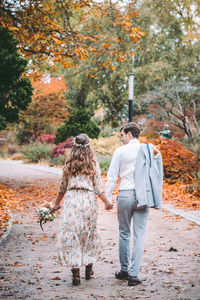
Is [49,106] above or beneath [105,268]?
above

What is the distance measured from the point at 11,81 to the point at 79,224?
8.82 metres

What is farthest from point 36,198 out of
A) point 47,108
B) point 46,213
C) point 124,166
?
point 47,108

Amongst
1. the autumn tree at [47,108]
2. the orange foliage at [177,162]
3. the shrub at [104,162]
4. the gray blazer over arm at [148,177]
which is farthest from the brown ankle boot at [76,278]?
the autumn tree at [47,108]

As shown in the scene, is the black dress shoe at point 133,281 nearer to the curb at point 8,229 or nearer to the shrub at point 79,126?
the curb at point 8,229

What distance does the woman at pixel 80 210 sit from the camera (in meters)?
4.68

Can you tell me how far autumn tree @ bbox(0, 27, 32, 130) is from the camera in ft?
39.8

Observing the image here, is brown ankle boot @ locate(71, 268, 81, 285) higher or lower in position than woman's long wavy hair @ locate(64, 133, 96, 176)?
lower

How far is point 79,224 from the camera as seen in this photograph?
4.74 m

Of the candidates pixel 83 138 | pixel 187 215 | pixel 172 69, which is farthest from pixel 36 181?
pixel 172 69

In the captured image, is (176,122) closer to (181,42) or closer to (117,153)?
(181,42)

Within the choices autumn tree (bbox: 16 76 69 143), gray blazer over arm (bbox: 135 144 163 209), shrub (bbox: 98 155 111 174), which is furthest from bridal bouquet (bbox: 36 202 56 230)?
autumn tree (bbox: 16 76 69 143)

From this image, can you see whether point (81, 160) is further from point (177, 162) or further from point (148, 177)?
point (177, 162)

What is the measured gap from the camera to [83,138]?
495cm

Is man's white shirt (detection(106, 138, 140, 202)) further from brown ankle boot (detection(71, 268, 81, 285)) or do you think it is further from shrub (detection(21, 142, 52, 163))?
shrub (detection(21, 142, 52, 163))
